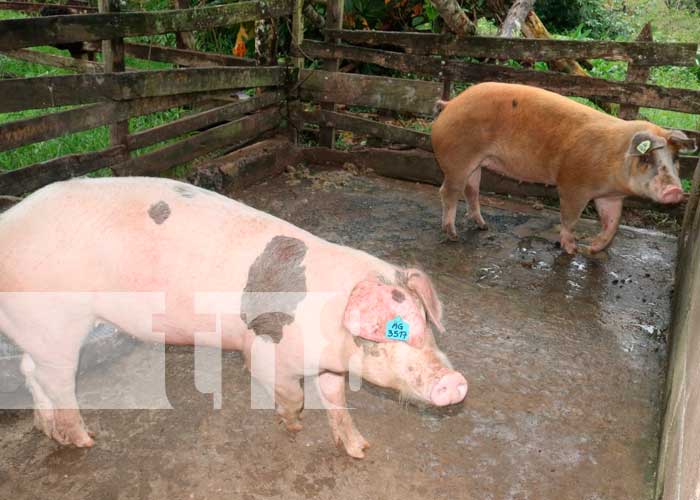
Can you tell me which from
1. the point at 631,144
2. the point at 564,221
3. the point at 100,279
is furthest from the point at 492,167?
the point at 100,279

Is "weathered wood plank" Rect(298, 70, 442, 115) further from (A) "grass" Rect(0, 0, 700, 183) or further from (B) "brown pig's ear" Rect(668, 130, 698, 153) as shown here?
(B) "brown pig's ear" Rect(668, 130, 698, 153)

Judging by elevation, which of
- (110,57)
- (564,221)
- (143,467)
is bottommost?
(143,467)

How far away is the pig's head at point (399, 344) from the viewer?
2088 millimetres

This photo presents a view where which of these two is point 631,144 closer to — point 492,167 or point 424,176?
point 492,167

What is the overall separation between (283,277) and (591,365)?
1928mm

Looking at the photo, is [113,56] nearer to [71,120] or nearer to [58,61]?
[71,120]

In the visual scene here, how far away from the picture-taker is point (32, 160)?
5.08 meters

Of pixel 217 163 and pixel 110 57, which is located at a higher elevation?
pixel 110 57

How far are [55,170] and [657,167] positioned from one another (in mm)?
3864

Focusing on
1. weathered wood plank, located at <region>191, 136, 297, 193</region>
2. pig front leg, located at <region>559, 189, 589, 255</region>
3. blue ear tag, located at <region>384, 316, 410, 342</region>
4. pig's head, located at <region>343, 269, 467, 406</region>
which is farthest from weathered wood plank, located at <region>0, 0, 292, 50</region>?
pig front leg, located at <region>559, 189, 589, 255</region>

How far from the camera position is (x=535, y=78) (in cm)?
533

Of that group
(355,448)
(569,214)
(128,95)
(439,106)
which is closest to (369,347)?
(355,448)

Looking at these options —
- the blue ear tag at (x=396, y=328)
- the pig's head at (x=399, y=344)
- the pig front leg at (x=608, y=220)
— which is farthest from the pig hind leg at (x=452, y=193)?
the blue ear tag at (x=396, y=328)

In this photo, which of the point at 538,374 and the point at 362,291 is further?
the point at 538,374
